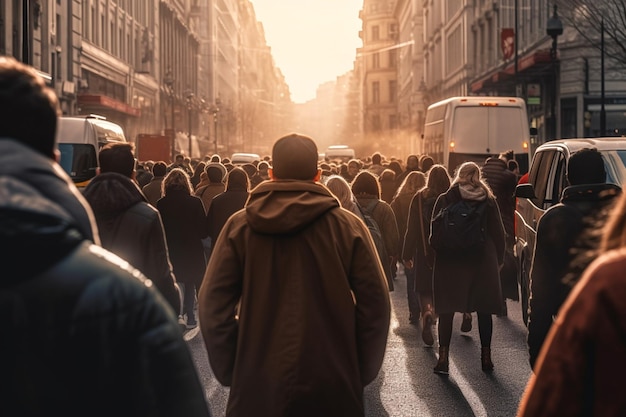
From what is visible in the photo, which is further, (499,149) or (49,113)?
(499,149)

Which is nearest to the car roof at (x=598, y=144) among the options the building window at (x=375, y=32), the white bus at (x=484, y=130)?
the white bus at (x=484, y=130)

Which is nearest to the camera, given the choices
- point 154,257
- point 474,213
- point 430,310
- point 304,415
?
point 304,415

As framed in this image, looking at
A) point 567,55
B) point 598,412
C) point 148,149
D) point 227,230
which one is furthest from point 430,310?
point 148,149

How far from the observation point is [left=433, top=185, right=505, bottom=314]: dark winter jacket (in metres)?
8.70

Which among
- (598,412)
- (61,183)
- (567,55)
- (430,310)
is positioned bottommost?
A: (430,310)

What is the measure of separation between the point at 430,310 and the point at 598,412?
27.7 feet

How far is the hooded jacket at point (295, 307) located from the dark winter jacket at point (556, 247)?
6.05 feet

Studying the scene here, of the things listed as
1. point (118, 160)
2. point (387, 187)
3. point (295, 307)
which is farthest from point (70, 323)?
point (387, 187)

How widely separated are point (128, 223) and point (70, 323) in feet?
15.1

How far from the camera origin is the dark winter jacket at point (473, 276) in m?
8.70

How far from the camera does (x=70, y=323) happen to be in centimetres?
196

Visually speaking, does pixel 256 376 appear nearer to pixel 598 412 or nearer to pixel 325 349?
pixel 325 349

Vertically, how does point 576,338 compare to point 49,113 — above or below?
below

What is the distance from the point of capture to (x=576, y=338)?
82.1 inches
